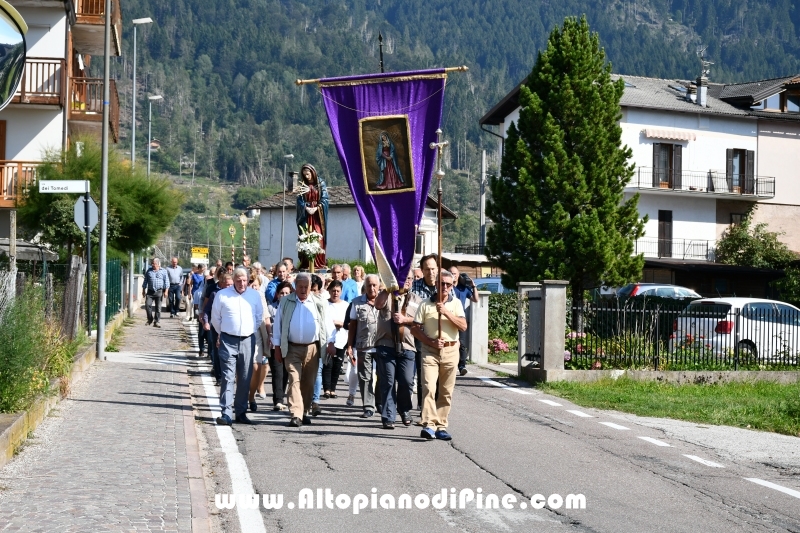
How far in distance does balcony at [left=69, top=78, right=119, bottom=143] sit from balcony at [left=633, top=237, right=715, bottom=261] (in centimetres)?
2823

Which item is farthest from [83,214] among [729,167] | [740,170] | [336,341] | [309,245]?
[740,170]

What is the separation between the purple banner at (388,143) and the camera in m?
13.7

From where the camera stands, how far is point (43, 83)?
33.8 meters

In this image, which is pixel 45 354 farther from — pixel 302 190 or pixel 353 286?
pixel 302 190

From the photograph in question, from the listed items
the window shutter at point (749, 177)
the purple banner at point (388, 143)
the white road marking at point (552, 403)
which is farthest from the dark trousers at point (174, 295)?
the window shutter at point (749, 177)

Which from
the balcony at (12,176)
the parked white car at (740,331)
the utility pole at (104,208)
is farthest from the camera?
the balcony at (12,176)

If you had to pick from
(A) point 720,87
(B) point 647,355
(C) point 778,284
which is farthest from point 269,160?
(B) point 647,355

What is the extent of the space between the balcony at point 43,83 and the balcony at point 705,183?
98.3 ft

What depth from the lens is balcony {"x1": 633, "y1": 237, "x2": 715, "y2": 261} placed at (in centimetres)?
5606

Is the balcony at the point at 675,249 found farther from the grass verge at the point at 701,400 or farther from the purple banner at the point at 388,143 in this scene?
the purple banner at the point at 388,143

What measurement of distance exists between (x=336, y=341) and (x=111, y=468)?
6521 millimetres

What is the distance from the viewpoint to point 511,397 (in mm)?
17375

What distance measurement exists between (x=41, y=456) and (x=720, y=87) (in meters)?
58.4

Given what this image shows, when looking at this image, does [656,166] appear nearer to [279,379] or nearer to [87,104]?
[87,104]
